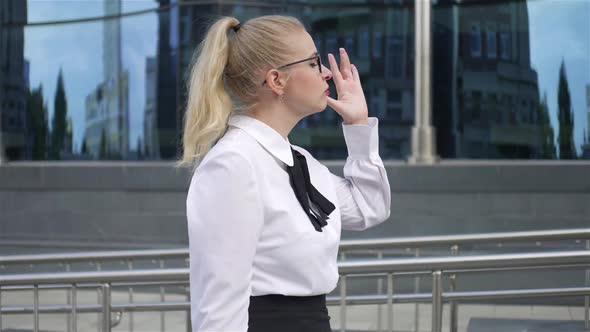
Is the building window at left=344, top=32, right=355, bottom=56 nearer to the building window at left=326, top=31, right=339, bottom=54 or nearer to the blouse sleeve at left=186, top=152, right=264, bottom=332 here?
the building window at left=326, top=31, right=339, bottom=54

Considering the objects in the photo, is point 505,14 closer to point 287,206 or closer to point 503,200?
point 503,200

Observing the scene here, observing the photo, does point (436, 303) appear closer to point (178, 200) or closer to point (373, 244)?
point (373, 244)

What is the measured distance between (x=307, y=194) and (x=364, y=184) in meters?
0.34

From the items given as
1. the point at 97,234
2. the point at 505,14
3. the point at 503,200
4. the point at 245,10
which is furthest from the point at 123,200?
the point at 505,14

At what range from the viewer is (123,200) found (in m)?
10.7

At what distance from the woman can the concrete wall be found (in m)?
7.72

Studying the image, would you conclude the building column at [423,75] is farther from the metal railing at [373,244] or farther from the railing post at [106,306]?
the railing post at [106,306]

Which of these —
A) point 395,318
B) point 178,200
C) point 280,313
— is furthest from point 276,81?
point 178,200

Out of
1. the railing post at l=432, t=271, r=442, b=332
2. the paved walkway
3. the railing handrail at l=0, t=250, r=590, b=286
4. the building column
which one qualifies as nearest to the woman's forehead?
the railing handrail at l=0, t=250, r=590, b=286

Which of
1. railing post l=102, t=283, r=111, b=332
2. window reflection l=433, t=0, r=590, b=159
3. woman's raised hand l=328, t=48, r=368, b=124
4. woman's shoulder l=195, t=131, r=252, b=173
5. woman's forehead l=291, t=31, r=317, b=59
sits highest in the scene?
window reflection l=433, t=0, r=590, b=159

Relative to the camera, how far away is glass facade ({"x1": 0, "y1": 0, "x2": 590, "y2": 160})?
34.6ft

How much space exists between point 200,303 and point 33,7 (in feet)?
38.1

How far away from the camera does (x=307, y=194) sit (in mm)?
2033

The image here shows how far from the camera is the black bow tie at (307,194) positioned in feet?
6.50
